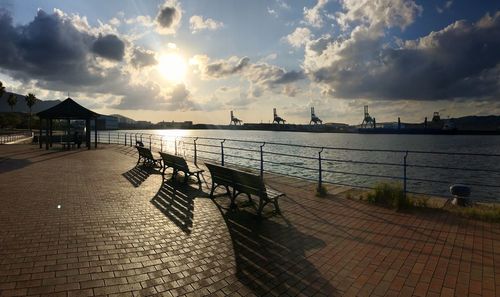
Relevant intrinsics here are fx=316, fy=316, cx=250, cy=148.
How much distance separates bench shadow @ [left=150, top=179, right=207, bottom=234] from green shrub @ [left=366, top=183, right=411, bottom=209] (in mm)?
4035

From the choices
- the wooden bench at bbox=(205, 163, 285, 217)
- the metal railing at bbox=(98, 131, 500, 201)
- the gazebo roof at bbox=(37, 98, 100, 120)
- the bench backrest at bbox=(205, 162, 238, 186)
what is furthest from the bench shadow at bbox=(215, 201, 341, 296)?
the gazebo roof at bbox=(37, 98, 100, 120)

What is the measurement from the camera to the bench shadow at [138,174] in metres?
9.75

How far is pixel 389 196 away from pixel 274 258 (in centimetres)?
384

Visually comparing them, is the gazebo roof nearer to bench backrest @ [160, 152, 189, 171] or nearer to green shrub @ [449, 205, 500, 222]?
bench backrest @ [160, 152, 189, 171]

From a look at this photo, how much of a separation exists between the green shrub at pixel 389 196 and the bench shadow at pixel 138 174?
6.33m

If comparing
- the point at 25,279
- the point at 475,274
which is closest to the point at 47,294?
the point at 25,279

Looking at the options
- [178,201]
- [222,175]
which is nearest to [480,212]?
[222,175]

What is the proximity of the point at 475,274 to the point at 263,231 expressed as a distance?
9.58 ft

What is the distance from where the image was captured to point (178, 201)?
7.31m

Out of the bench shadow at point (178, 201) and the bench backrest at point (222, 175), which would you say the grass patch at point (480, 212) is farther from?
the bench shadow at point (178, 201)

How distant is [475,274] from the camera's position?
12.6 ft

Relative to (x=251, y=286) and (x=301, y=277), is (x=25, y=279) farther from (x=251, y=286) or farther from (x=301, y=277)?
(x=301, y=277)

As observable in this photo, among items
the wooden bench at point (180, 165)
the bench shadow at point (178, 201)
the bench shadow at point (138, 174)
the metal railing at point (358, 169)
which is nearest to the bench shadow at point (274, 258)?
the bench shadow at point (178, 201)

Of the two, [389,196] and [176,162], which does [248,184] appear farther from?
[176,162]
